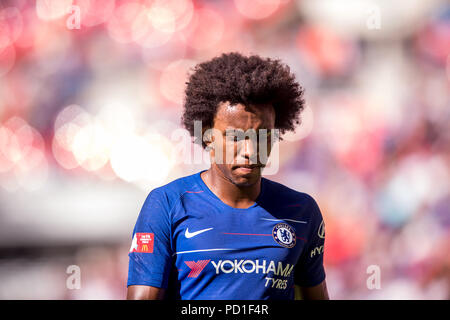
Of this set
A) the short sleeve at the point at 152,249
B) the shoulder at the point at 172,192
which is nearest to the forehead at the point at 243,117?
the shoulder at the point at 172,192

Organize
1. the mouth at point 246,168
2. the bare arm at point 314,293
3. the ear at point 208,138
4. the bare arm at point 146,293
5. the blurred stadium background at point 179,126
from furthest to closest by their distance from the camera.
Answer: the blurred stadium background at point 179,126 < the bare arm at point 314,293 < the ear at point 208,138 < the mouth at point 246,168 < the bare arm at point 146,293

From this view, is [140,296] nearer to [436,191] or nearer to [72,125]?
[72,125]

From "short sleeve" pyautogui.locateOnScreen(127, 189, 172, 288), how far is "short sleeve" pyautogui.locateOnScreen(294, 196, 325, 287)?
2.06ft

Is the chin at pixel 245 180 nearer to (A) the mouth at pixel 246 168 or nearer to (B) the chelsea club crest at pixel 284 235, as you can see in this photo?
(A) the mouth at pixel 246 168

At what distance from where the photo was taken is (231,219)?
6.32 ft

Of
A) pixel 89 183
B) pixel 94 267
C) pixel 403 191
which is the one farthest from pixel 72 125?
pixel 403 191

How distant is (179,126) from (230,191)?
2.12 metres

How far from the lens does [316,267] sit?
84.5 inches

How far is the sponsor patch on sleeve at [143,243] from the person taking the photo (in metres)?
1.83

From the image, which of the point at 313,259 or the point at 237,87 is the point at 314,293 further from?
the point at 237,87

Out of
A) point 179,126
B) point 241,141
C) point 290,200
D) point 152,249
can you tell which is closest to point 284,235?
point 290,200

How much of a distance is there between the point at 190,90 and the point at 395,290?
9.65ft

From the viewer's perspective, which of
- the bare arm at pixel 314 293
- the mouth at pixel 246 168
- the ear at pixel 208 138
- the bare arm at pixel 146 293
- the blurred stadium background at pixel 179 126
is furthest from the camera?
the blurred stadium background at pixel 179 126

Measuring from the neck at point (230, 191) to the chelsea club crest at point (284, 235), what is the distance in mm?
155
